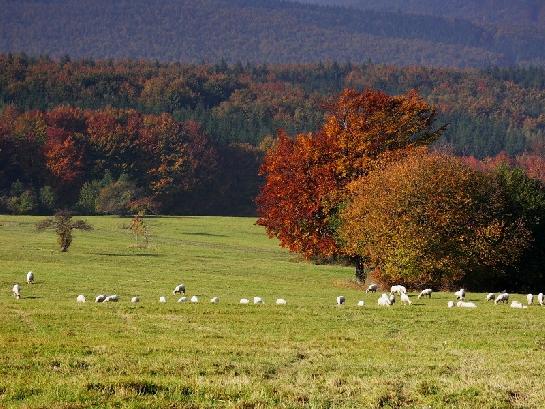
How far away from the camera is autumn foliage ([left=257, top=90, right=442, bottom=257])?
63344 millimetres

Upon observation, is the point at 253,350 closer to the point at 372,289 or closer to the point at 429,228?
the point at 372,289

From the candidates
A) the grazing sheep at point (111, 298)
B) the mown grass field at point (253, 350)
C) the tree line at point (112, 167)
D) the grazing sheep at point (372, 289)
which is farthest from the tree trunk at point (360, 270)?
the tree line at point (112, 167)

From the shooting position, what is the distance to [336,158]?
64250 millimetres

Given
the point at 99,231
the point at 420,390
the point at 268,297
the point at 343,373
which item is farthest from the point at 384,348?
the point at 99,231

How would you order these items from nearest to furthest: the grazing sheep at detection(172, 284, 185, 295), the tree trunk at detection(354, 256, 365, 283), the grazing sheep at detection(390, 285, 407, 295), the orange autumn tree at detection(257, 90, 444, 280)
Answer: the grazing sheep at detection(390, 285, 407, 295) < the grazing sheep at detection(172, 284, 185, 295) < the tree trunk at detection(354, 256, 365, 283) < the orange autumn tree at detection(257, 90, 444, 280)

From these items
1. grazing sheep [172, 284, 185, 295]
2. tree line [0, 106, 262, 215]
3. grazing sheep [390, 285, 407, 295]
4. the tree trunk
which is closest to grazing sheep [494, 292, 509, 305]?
grazing sheep [390, 285, 407, 295]

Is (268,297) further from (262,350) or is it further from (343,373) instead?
(343,373)

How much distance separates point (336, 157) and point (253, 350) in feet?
136

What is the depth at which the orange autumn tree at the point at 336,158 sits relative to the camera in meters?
63.3

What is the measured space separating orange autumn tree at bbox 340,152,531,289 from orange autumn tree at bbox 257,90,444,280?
3857mm

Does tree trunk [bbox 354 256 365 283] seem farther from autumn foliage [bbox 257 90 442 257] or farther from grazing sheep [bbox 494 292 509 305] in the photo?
grazing sheep [bbox 494 292 509 305]

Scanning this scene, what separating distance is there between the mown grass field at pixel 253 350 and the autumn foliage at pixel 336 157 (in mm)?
10182

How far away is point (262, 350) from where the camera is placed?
78.6ft

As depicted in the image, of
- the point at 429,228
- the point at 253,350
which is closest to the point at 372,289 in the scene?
the point at 429,228
